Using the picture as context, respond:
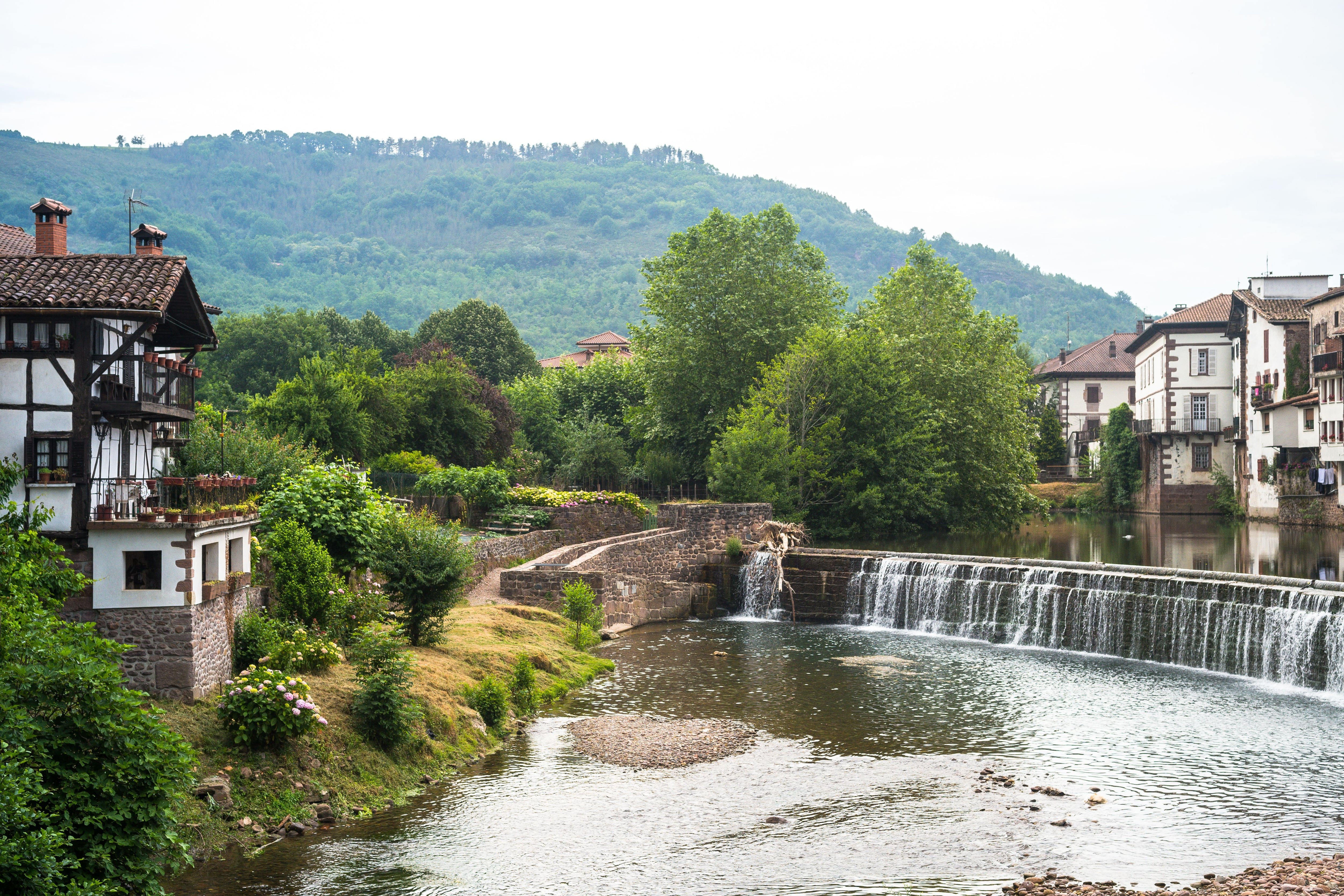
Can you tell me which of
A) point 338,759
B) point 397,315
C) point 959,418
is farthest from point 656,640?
point 397,315

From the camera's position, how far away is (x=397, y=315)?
144 meters

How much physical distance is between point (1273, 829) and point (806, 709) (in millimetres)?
9041

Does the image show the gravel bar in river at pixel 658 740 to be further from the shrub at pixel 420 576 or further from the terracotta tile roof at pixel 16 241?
the terracotta tile roof at pixel 16 241

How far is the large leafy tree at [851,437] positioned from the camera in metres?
46.9

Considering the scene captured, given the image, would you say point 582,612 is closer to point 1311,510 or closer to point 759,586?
point 759,586

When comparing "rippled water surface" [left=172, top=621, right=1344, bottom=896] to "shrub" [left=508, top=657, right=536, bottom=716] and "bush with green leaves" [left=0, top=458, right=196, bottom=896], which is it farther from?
"bush with green leaves" [left=0, top=458, right=196, bottom=896]

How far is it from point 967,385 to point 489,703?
35.5m

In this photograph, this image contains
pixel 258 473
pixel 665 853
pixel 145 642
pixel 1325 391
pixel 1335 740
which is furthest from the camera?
pixel 1325 391

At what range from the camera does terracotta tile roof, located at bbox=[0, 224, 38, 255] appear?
24.2 metres

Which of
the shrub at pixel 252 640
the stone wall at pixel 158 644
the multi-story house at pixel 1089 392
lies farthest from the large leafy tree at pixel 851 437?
the multi-story house at pixel 1089 392

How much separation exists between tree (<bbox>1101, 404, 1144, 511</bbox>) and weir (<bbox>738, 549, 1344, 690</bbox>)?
1499 inches

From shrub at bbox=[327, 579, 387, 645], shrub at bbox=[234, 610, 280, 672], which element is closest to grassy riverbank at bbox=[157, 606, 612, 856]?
shrub at bbox=[234, 610, 280, 672]

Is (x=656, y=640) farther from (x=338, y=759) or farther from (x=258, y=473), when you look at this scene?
(x=338, y=759)

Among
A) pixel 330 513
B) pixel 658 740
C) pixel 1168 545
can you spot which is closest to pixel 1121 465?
pixel 1168 545
